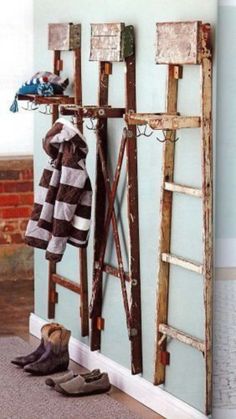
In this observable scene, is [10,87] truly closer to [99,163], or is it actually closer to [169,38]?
[99,163]

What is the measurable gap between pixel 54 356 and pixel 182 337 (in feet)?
3.89

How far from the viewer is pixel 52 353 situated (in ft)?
19.3

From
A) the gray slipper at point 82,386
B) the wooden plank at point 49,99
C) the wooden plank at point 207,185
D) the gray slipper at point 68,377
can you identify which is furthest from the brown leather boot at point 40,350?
the wooden plank at point 207,185

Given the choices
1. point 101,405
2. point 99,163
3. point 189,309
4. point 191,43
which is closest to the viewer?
point 191,43

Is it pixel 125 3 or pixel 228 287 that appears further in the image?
pixel 125 3

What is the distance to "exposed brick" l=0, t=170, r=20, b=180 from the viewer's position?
8148 mm

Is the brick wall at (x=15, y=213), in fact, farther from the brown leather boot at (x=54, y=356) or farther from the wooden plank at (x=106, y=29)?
the wooden plank at (x=106, y=29)

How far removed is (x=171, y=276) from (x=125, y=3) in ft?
4.64

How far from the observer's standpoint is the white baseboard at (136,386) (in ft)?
16.4

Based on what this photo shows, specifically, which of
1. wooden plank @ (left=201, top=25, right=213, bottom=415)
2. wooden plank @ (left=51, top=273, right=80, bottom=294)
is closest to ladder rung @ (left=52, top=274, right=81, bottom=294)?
wooden plank @ (left=51, top=273, right=80, bottom=294)

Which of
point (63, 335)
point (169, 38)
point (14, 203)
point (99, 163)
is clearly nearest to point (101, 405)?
point (63, 335)

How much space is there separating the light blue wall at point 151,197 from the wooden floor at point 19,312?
170 millimetres

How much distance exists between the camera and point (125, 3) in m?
5.41

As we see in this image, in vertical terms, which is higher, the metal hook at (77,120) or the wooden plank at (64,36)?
the wooden plank at (64,36)
